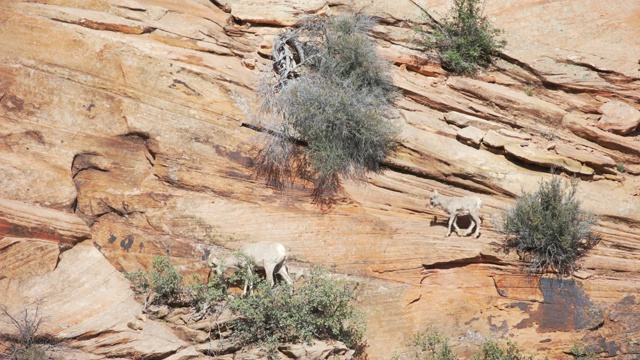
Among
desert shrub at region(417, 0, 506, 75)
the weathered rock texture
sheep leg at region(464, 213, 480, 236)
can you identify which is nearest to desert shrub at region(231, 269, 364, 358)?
the weathered rock texture

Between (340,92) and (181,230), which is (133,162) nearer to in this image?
(181,230)

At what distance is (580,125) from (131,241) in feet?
27.4

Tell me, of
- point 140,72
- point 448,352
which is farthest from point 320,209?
point 140,72

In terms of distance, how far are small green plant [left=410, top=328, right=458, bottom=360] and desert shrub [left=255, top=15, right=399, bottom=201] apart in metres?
2.81

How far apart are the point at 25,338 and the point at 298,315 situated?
3807mm

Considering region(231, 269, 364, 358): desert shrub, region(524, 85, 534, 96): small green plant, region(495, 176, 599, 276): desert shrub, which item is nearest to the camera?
region(231, 269, 364, 358): desert shrub

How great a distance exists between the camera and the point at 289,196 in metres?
11.2

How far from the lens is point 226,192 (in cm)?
1092

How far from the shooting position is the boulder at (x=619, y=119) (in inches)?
476

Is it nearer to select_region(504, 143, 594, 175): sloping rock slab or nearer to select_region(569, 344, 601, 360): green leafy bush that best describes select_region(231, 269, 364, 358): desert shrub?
select_region(569, 344, 601, 360): green leafy bush

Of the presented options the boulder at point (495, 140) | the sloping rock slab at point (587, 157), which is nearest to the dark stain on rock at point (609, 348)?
the sloping rock slab at point (587, 157)

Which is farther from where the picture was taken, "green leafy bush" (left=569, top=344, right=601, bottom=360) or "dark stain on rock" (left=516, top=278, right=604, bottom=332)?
"dark stain on rock" (left=516, top=278, right=604, bottom=332)

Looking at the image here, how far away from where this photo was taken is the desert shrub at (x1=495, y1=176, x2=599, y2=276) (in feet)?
34.9

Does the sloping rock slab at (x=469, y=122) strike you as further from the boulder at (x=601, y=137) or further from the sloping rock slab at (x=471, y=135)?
the boulder at (x=601, y=137)
